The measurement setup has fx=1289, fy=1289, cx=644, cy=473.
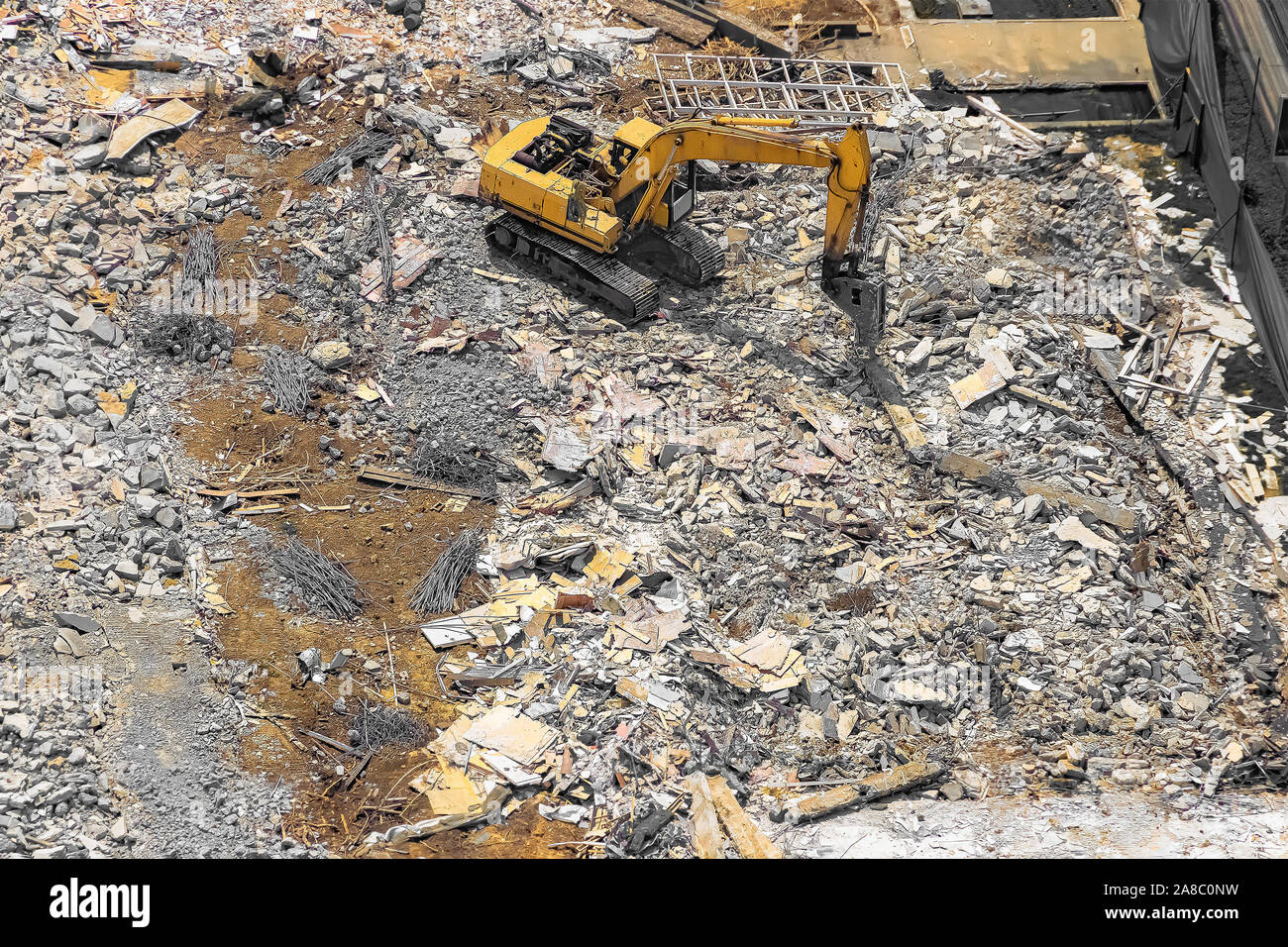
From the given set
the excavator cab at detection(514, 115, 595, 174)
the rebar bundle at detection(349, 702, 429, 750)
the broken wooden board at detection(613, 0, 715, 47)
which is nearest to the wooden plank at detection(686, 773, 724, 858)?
the rebar bundle at detection(349, 702, 429, 750)

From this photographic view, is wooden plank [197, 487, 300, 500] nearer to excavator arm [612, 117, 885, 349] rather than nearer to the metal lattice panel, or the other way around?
excavator arm [612, 117, 885, 349]

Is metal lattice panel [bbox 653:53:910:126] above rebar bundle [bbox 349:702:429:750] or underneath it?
above

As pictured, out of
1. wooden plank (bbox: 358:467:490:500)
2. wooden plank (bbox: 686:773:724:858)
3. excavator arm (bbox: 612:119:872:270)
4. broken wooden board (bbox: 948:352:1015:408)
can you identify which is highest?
excavator arm (bbox: 612:119:872:270)

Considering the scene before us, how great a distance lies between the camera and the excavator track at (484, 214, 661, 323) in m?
17.7

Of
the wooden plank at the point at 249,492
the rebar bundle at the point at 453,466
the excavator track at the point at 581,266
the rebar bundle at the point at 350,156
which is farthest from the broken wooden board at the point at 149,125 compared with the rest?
the rebar bundle at the point at 453,466

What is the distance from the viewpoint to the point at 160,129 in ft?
65.7

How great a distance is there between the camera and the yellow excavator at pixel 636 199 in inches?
665

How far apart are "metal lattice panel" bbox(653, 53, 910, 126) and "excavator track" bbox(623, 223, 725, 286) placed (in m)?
2.21

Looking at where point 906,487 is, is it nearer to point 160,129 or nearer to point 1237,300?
point 1237,300

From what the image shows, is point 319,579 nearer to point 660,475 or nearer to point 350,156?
point 660,475

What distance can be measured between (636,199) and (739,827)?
358 inches

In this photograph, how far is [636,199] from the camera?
17.8 m

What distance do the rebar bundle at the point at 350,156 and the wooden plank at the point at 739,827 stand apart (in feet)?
38.8

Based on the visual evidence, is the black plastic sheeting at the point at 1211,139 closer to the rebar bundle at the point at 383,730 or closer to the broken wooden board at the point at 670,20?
the broken wooden board at the point at 670,20
